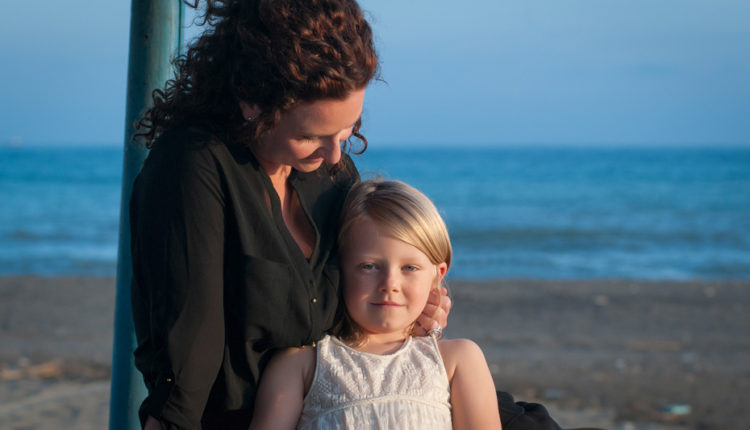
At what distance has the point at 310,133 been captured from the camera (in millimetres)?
1909

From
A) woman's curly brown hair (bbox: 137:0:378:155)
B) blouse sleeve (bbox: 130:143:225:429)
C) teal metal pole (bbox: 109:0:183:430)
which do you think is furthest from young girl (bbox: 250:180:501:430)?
teal metal pole (bbox: 109:0:183:430)

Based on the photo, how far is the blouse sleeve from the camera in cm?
178

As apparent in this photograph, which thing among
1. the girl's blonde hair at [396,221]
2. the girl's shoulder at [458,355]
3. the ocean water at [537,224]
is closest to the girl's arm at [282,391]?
the girl's blonde hair at [396,221]

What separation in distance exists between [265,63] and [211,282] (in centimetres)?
54

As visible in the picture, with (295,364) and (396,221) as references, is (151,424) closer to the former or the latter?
(295,364)

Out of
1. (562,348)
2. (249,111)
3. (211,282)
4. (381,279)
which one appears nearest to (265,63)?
(249,111)

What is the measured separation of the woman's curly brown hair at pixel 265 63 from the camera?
1.81 meters

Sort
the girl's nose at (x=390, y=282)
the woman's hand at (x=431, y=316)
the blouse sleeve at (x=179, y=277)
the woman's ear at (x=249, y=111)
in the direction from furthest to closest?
the woman's hand at (x=431, y=316), the girl's nose at (x=390, y=282), the woman's ear at (x=249, y=111), the blouse sleeve at (x=179, y=277)

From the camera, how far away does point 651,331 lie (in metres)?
7.98

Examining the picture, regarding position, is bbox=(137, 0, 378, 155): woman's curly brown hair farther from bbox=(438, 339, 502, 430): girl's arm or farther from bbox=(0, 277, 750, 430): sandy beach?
bbox=(0, 277, 750, 430): sandy beach

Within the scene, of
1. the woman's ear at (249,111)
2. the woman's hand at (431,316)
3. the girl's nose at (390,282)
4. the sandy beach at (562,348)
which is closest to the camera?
the woman's ear at (249,111)

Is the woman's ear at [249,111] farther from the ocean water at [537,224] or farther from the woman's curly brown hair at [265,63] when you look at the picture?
the ocean water at [537,224]

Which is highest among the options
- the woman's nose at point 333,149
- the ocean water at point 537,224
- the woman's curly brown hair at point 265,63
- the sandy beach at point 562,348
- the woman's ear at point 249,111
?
the woman's curly brown hair at point 265,63

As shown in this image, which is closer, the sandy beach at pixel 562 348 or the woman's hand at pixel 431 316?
the woman's hand at pixel 431 316
